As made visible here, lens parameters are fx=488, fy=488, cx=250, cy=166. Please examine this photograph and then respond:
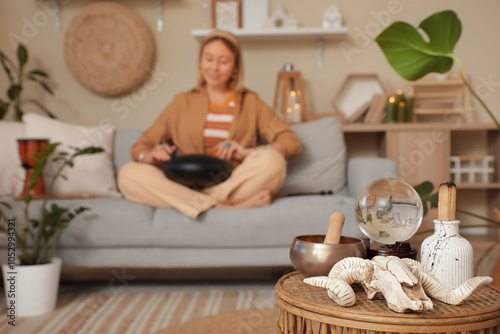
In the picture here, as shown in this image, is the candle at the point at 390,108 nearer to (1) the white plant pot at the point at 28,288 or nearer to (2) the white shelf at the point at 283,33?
(2) the white shelf at the point at 283,33

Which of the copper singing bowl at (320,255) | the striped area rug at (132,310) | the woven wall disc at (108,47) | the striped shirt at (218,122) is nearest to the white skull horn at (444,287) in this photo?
the copper singing bowl at (320,255)

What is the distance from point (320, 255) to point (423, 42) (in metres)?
0.98

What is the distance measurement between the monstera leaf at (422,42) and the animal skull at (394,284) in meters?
0.94

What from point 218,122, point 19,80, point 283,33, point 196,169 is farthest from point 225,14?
point 196,169

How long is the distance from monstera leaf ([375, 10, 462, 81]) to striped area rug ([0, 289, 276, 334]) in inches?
41.0

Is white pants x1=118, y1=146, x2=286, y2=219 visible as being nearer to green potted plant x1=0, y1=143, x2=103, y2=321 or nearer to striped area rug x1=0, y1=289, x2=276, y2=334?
green potted plant x1=0, y1=143, x2=103, y2=321

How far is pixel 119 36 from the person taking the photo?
3193 mm

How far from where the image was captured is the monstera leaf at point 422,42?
1582 millimetres

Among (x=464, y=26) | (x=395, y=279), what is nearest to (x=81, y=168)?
(x=395, y=279)

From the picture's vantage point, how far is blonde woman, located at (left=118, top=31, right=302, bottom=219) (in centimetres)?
214

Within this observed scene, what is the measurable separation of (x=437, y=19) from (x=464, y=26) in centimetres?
189

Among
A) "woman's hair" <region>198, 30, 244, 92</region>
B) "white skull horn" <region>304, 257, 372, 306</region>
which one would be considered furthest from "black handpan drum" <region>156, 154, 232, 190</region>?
"white skull horn" <region>304, 257, 372, 306</region>

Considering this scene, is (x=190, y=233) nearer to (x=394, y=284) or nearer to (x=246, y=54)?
(x=394, y=284)

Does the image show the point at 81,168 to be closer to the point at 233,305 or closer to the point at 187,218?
the point at 187,218
